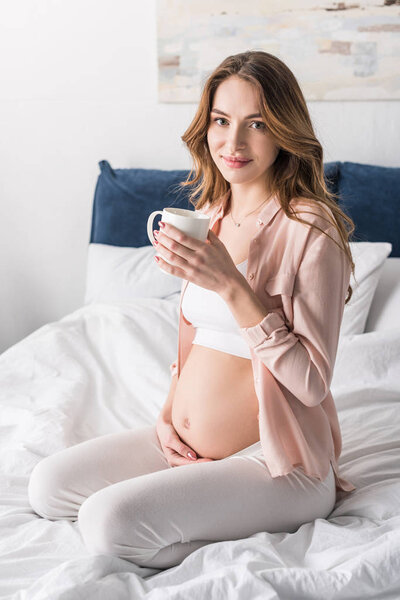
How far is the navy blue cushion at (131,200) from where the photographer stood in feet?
9.17

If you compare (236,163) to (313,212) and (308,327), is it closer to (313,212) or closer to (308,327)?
(313,212)

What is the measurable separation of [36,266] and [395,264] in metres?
1.70

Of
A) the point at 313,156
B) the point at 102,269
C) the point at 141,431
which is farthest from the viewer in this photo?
the point at 102,269

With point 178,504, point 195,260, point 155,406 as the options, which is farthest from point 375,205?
point 178,504

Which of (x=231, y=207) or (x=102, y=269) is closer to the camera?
(x=231, y=207)

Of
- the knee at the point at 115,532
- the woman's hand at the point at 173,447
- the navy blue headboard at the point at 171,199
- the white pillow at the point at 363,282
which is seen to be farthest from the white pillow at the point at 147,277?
the knee at the point at 115,532

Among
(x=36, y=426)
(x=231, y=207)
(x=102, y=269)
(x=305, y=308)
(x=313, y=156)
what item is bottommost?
(x=36, y=426)

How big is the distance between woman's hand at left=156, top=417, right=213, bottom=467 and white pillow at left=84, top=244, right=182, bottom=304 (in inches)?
39.8

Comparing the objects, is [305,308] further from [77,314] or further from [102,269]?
[102,269]

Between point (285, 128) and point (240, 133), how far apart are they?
9 cm

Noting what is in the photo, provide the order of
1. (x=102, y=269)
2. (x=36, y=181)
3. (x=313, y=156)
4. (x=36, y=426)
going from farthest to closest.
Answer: (x=36, y=181), (x=102, y=269), (x=36, y=426), (x=313, y=156)

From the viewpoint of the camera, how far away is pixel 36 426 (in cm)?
→ 176

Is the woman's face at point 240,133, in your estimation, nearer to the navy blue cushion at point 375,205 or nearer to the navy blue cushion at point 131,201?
the navy blue cushion at point 375,205

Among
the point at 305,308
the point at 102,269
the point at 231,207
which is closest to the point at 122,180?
the point at 102,269
